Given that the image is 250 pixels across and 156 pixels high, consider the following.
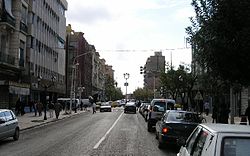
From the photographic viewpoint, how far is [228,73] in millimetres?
16703

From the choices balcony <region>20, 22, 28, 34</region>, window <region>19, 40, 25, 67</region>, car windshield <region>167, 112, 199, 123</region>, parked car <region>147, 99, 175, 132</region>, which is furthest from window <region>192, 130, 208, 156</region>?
balcony <region>20, 22, 28, 34</region>

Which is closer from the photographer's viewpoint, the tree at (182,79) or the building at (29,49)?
the building at (29,49)

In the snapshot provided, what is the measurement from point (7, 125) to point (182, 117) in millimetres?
7915

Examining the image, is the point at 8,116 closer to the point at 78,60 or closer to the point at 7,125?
the point at 7,125

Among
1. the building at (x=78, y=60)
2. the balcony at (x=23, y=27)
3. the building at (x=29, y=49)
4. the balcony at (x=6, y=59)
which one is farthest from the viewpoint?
the building at (x=78, y=60)

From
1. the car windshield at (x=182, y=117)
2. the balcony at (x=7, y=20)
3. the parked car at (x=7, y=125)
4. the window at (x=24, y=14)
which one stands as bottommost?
the parked car at (x=7, y=125)

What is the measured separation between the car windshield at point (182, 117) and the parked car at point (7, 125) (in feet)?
23.7

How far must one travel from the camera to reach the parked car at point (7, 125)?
1852 cm

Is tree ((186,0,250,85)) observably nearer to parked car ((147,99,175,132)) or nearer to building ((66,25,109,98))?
parked car ((147,99,175,132))

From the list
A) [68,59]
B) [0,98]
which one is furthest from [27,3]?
[68,59]

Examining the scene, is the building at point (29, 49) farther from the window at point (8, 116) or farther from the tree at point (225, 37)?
the tree at point (225, 37)

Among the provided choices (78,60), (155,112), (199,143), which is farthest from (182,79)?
(78,60)

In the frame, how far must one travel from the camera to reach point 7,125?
19.1m

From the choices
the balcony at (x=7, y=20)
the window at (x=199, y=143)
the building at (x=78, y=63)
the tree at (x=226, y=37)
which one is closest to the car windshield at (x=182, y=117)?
the tree at (x=226, y=37)
